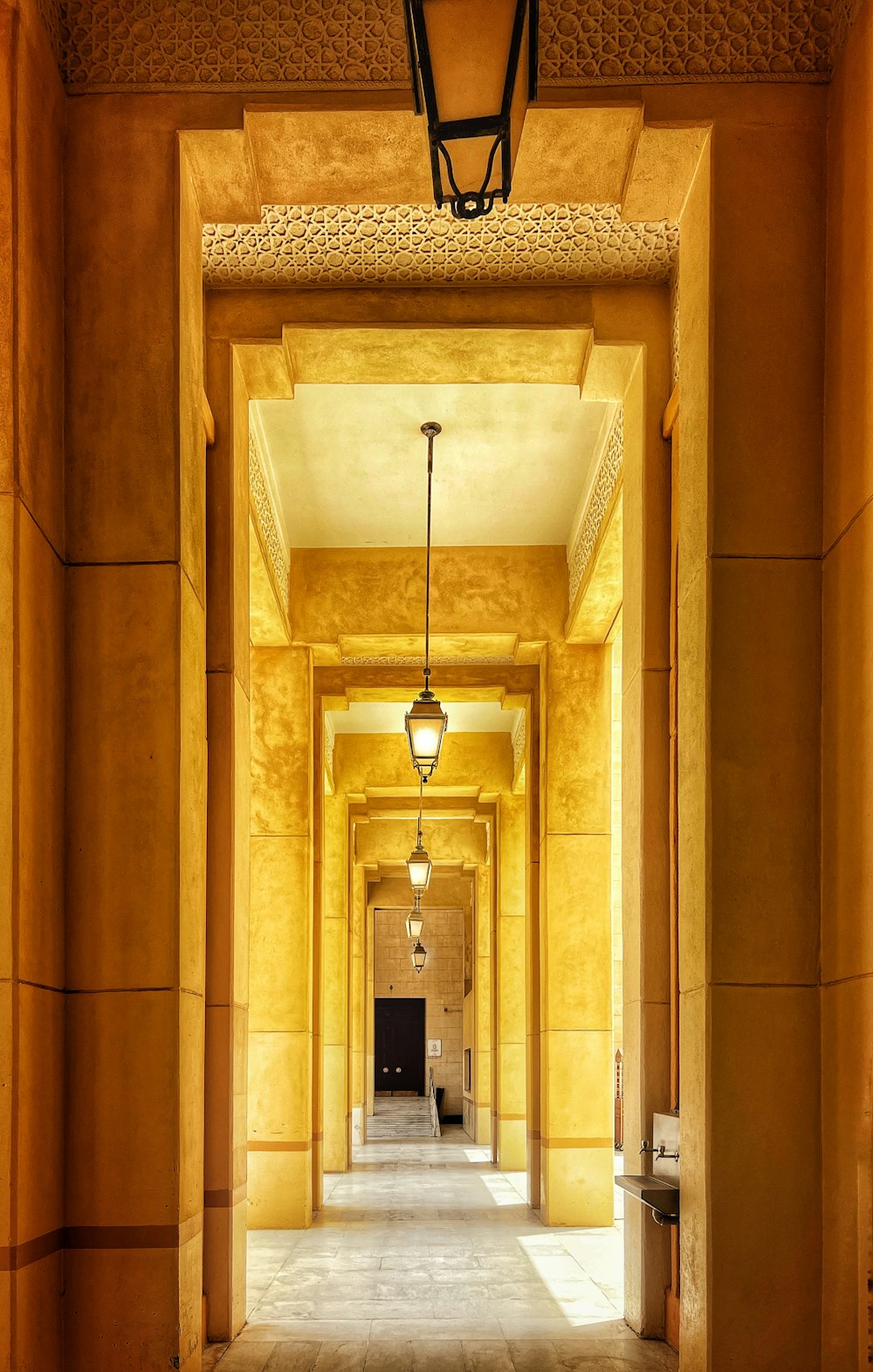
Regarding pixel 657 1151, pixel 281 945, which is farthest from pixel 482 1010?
pixel 657 1151

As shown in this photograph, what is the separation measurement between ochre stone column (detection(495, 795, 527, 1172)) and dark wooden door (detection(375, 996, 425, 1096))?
2073 centimetres

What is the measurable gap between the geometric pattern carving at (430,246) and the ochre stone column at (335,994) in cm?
1046

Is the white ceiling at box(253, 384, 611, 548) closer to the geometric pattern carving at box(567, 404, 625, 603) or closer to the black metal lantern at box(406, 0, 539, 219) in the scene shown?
the geometric pattern carving at box(567, 404, 625, 603)

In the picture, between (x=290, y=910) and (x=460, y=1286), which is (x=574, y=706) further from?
(x=460, y=1286)

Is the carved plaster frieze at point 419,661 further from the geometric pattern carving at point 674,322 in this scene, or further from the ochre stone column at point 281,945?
the geometric pattern carving at point 674,322

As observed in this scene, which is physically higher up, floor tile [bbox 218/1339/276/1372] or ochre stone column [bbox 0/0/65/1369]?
ochre stone column [bbox 0/0/65/1369]

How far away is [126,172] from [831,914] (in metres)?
3.35

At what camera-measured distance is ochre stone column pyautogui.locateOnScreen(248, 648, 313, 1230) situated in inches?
410

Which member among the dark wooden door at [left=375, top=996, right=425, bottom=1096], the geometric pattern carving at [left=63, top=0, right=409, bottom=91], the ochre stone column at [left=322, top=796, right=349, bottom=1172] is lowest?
the dark wooden door at [left=375, top=996, right=425, bottom=1096]

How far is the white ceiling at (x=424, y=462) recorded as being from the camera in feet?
27.4

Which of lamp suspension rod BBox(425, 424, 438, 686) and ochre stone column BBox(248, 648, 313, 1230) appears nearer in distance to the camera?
lamp suspension rod BBox(425, 424, 438, 686)

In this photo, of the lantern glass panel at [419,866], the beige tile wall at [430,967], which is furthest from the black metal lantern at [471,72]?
the beige tile wall at [430,967]

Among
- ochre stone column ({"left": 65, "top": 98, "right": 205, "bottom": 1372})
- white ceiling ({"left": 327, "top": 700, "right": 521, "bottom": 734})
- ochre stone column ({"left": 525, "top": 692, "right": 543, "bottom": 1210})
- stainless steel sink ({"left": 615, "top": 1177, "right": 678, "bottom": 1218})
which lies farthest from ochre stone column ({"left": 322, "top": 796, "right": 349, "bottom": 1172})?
ochre stone column ({"left": 65, "top": 98, "right": 205, "bottom": 1372})

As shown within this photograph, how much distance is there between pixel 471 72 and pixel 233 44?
2277 millimetres
